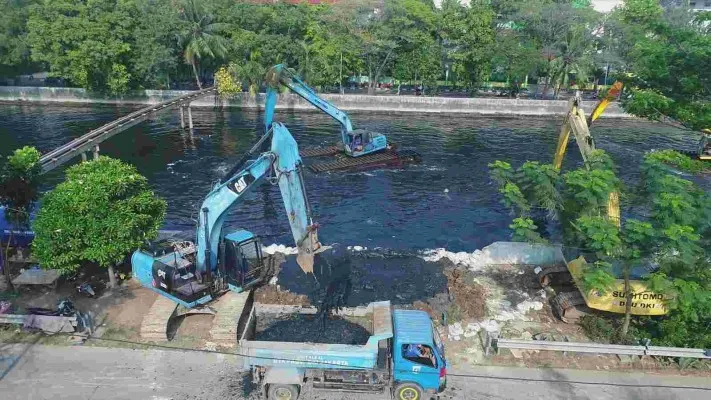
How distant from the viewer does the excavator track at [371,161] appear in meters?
43.2

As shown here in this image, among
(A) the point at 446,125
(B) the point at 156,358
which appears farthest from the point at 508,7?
(B) the point at 156,358

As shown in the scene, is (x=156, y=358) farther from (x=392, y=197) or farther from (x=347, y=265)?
(x=392, y=197)

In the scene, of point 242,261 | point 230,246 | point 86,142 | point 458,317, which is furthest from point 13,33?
point 458,317

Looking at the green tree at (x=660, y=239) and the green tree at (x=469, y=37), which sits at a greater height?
the green tree at (x=469, y=37)

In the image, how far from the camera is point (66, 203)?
2062cm

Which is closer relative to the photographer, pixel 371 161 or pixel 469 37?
pixel 371 161

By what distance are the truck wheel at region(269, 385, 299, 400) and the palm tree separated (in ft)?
192

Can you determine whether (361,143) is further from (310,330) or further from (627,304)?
(627,304)

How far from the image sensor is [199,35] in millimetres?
67375

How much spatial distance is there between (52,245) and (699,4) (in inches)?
5169

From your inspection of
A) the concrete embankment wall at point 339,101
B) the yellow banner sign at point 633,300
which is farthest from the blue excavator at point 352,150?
the yellow banner sign at point 633,300

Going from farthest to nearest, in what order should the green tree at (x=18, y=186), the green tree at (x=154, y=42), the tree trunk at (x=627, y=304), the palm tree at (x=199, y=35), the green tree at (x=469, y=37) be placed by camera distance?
the green tree at (x=469, y=37), the palm tree at (x=199, y=35), the green tree at (x=154, y=42), the green tree at (x=18, y=186), the tree trunk at (x=627, y=304)

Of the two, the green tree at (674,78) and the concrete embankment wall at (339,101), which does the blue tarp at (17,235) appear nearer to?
the green tree at (674,78)

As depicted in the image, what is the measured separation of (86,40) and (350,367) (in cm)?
6313
